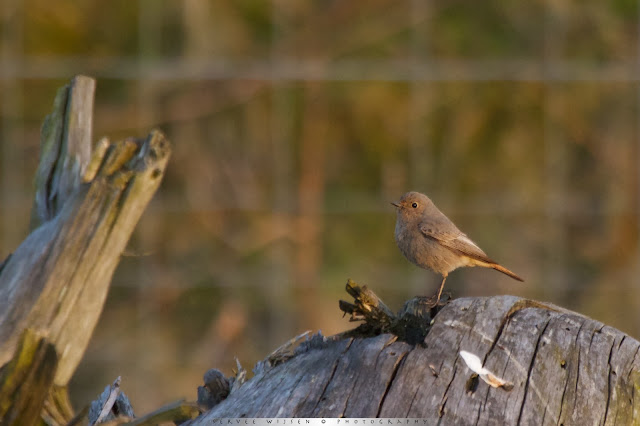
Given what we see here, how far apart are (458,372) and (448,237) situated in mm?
1579

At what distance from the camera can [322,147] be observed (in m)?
11.3

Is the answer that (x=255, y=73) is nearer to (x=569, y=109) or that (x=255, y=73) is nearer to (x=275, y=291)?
(x=275, y=291)

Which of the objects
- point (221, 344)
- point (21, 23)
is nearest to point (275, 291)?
point (221, 344)

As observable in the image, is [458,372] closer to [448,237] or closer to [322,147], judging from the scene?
[448,237]

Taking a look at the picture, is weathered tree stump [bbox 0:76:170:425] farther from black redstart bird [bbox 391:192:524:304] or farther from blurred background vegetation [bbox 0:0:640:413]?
blurred background vegetation [bbox 0:0:640:413]

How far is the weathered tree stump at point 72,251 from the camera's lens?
3.57 meters

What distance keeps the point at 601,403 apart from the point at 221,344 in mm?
8552

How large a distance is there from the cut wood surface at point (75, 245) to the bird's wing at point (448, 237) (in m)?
1.12

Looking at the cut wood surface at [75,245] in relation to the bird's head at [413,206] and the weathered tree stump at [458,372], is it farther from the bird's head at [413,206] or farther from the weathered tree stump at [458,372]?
the weathered tree stump at [458,372]

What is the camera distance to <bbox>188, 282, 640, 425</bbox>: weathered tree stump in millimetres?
2471

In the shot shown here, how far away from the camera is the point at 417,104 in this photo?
36.2 feet

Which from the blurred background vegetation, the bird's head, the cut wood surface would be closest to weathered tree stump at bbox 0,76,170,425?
the cut wood surface

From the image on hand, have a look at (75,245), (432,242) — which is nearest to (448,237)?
(432,242)

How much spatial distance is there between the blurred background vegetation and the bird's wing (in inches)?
258
